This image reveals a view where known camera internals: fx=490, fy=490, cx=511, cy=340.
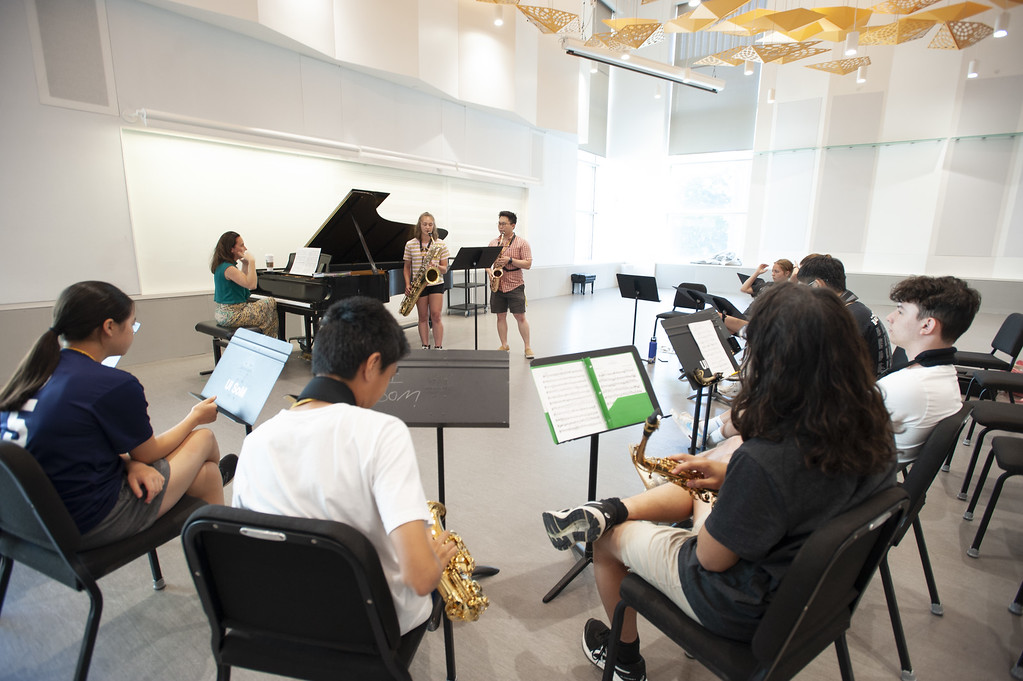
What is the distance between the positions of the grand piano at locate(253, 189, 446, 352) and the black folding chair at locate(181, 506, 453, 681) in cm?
403

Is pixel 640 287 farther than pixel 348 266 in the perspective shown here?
No

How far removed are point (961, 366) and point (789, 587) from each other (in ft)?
17.1

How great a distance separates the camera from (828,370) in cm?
123

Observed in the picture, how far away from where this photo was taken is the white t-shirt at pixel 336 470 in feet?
3.88

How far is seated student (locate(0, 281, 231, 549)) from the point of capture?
160cm

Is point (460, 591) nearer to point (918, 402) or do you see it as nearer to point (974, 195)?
point (918, 402)

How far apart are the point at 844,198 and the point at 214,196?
12688mm

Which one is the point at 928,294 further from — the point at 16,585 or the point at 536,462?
the point at 16,585

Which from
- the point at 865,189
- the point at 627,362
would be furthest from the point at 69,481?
the point at 865,189

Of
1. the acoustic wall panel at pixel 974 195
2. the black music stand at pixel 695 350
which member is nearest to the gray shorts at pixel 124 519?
the black music stand at pixel 695 350

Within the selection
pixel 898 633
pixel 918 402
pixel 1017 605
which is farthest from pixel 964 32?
pixel 898 633

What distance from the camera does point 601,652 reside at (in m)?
1.94

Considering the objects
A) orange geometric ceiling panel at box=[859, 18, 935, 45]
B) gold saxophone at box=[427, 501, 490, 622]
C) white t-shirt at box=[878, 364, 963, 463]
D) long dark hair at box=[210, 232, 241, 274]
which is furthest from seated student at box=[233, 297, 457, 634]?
orange geometric ceiling panel at box=[859, 18, 935, 45]

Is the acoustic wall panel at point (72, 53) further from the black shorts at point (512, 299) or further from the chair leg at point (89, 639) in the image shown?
the chair leg at point (89, 639)
